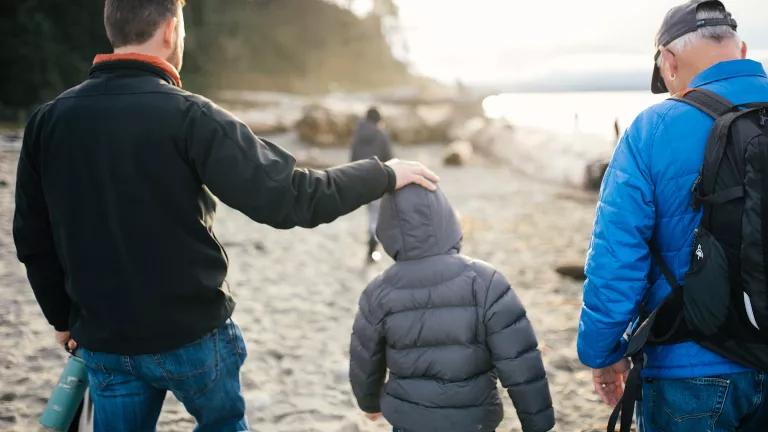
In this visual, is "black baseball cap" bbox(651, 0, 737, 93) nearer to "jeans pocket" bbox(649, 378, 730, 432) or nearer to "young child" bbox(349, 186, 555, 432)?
"young child" bbox(349, 186, 555, 432)

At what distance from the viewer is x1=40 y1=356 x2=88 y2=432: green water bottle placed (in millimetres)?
2707

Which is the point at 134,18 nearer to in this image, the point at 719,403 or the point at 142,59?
the point at 142,59

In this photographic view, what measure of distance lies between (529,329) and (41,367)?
3.98 m

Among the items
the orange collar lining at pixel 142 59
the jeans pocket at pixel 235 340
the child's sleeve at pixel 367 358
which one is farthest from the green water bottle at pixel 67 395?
the orange collar lining at pixel 142 59

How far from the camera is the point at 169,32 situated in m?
2.26

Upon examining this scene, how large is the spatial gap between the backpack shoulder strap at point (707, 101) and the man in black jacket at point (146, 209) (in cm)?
124

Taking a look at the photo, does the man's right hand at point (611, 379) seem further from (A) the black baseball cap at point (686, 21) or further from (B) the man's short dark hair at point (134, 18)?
(B) the man's short dark hair at point (134, 18)

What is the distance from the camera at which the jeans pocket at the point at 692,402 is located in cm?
211

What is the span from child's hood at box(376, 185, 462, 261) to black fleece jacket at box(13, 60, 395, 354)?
0.40 metres

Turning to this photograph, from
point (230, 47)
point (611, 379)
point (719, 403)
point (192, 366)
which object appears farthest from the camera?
point (230, 47)

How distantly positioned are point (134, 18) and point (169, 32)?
0.41 ft

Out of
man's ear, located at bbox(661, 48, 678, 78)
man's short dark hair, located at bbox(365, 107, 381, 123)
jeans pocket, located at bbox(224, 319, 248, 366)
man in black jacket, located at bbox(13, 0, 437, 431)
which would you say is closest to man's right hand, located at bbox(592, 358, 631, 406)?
man's ear, located at bbox(661, 48, 678, 78)

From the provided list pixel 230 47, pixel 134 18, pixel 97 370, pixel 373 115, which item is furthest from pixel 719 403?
pixel 230 47

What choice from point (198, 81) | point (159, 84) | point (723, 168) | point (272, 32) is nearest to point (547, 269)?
point (723, 168)
